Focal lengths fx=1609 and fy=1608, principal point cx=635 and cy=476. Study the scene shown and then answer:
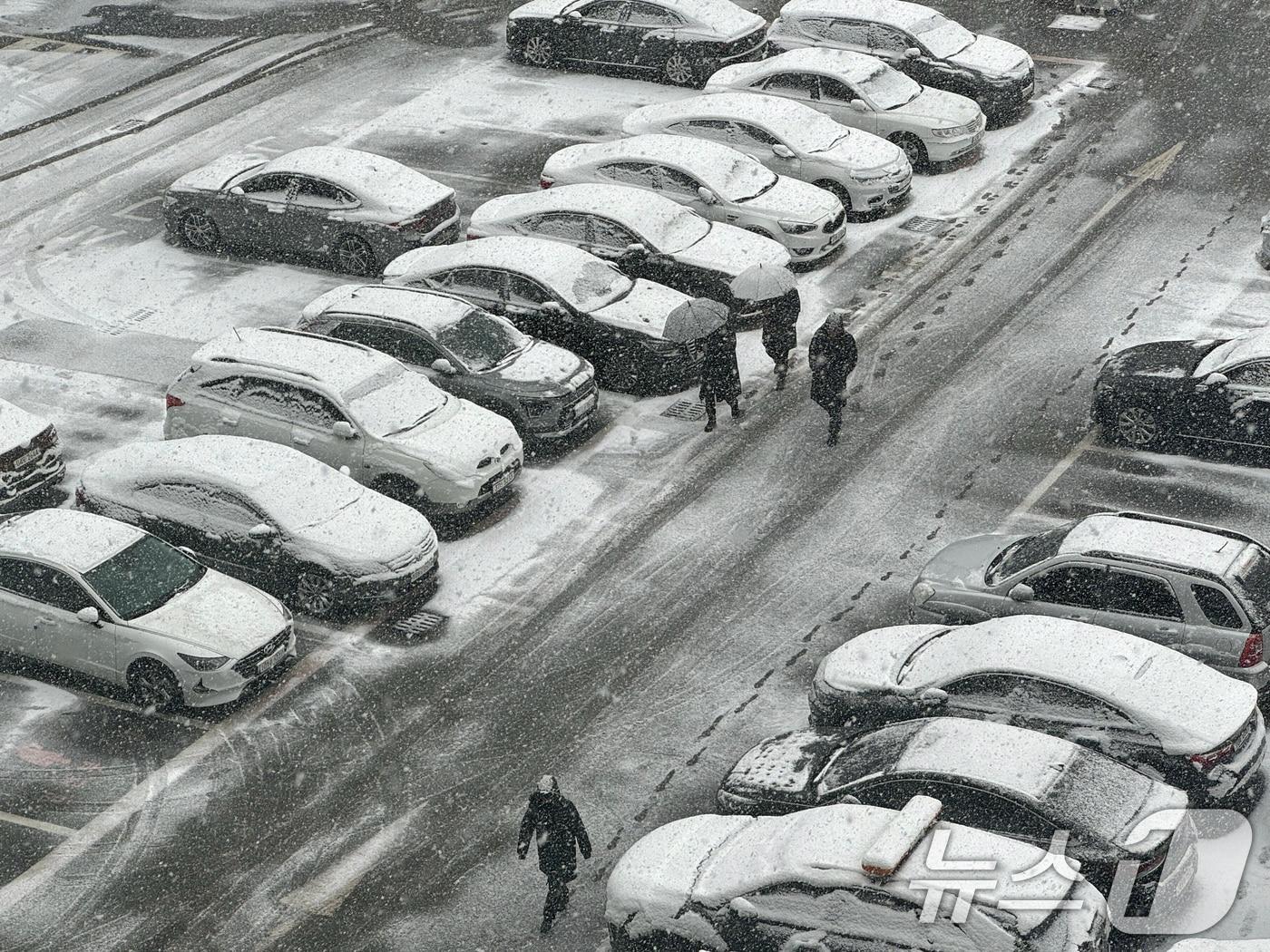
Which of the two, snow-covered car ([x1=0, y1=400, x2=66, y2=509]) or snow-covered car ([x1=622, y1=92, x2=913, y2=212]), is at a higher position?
snow-covered car ([x1=622, y1=92, x2=913, y2=212])

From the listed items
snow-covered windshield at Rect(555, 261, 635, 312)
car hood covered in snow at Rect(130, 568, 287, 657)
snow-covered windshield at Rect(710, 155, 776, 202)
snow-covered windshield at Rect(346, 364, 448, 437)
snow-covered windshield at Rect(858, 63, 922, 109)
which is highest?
snow-covered windshield at Rect(858, 63, 922, 109)

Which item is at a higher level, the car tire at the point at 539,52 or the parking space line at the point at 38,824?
the car tire at the point at 539,52

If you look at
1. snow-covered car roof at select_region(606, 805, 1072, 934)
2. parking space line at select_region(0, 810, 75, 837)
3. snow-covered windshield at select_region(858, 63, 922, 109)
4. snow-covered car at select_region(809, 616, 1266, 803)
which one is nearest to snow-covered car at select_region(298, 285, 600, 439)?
snow-covered car at select_region(809, 616, 1266, 803)

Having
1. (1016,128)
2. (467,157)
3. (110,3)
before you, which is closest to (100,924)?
(467,157)

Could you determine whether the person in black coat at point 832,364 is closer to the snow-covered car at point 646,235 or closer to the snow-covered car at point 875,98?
the snow-covered car at point 646,235

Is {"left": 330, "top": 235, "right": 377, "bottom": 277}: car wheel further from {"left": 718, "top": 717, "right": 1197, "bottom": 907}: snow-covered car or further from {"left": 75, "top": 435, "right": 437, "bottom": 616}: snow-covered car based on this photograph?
{"left": 718, "top": 717, "right": 1197, "bottom": 907}: snow-covered car

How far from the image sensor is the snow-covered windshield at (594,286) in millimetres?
19734

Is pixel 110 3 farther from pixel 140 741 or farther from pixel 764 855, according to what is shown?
pixel 764 855

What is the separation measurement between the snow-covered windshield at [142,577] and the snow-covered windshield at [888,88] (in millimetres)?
14060

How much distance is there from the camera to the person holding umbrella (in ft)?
62.7

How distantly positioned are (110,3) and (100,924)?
87.2ft

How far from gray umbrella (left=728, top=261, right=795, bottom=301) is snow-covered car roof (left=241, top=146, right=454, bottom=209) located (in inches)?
211

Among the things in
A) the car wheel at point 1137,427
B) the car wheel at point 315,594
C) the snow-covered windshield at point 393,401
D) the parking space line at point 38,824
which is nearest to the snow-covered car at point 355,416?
the snow-covered windshield at point 393,401

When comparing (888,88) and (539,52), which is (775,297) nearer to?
(888,88)
